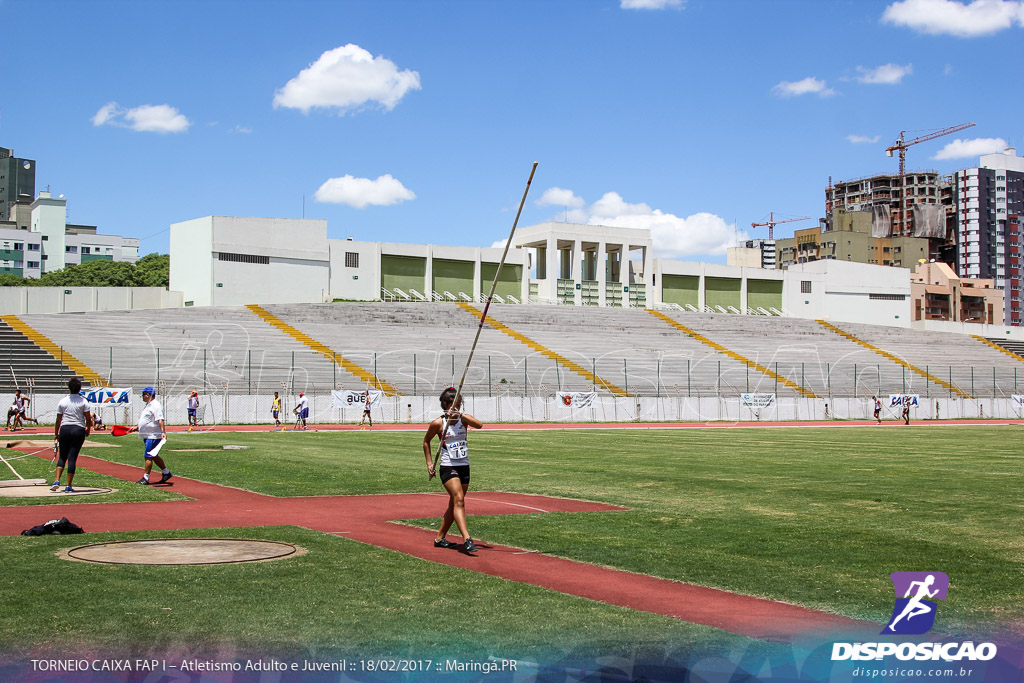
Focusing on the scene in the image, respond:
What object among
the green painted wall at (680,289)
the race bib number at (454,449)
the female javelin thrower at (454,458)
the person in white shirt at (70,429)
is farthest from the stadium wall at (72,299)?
the race bib number at (454,449)

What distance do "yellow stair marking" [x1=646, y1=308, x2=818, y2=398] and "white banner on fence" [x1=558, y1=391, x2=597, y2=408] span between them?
16544 millimetres

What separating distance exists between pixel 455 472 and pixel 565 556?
1.67m


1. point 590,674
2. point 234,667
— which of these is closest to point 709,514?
point 590,674

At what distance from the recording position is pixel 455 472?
12016mm

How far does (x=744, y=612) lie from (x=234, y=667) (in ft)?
14.8

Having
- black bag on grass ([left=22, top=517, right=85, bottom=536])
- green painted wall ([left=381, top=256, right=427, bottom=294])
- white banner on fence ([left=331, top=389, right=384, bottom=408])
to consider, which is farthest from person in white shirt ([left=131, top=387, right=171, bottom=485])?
green painted wall ([left=381, top=256, right=427, bottom=294])

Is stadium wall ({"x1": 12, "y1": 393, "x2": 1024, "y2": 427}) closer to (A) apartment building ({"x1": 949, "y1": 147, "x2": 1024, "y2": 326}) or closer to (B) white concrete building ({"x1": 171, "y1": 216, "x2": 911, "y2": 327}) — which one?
(B) white concrete building ({"x1": 171, "y1": 216, "x2": 911, "y2": 327})

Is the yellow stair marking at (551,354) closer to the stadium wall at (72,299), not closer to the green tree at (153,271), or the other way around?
the stadium wall at (72,299)

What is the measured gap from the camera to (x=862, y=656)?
746cm

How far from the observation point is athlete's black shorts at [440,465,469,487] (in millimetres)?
11984

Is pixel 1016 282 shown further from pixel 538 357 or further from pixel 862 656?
pixel 862 656

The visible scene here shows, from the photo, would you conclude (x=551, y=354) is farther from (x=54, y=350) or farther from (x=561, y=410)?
(x=54, y=350)

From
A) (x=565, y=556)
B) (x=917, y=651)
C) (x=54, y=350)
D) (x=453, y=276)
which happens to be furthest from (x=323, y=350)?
(x=917, y=651)

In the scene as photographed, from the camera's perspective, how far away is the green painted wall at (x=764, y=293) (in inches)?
3984
